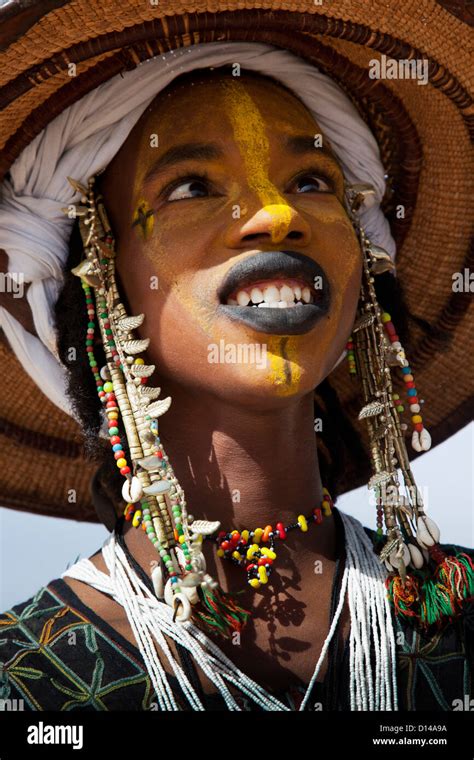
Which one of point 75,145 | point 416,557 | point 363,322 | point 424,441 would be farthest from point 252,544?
point 75,145

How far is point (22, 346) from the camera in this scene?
120 inches

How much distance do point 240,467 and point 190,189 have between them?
665 mm

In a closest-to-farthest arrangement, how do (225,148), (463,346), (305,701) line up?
(305,701) < (225,148) < (463,346)

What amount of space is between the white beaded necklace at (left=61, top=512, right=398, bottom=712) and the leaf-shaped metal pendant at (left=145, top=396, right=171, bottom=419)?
0.38m

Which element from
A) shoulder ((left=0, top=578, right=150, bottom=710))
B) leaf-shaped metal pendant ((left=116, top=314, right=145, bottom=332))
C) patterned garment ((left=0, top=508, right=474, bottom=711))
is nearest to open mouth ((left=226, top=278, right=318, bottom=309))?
leaf-shaped metal pendant ((left=116, top=314, right=145, bottom=332))

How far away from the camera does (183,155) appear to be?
9.16ft

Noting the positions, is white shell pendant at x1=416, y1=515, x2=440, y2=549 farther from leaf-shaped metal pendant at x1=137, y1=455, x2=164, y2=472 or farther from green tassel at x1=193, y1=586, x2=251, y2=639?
leaf-shaped metal pendant at x1=137, y1=455, x2=164, y2=472

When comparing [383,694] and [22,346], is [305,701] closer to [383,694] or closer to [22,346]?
[383,694]

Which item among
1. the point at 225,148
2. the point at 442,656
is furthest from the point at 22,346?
the point at 442,656

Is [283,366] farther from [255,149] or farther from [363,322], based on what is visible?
[255,149]

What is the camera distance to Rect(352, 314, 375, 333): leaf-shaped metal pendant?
296 centimetres

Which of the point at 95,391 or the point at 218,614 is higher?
the point at 95,391

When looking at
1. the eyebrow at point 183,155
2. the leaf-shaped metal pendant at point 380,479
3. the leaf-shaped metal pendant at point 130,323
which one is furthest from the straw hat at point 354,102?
the leaf-shaped metal pendant at point 380,479

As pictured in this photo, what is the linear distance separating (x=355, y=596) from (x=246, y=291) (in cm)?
77
